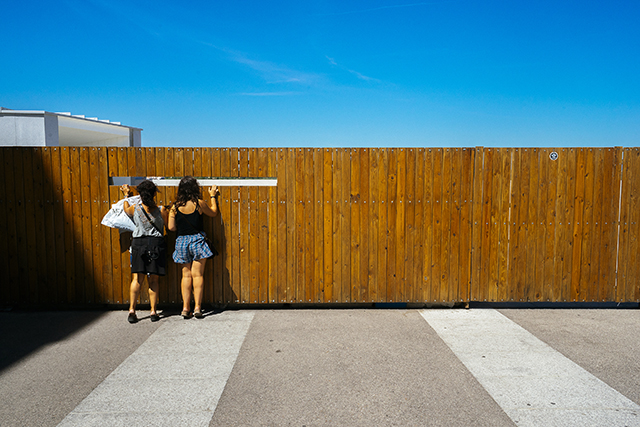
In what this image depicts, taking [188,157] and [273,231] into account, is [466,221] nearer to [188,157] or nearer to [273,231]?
[273,231]

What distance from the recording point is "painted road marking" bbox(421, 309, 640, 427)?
2678mm

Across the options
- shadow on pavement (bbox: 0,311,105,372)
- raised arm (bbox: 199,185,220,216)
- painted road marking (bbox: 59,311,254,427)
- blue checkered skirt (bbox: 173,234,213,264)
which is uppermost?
raised arm (bbox: 199,185,220,216)

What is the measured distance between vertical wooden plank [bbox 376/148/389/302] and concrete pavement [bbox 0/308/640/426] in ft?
1.25

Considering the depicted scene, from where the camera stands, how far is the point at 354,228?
513cm

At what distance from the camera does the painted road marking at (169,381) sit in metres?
2.67

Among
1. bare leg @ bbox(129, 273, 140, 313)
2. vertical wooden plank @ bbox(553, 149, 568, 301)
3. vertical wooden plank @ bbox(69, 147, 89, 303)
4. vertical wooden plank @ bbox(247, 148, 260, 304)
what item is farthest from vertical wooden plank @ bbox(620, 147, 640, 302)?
vertical wooden plank @ bbox(69, 147, 89, 303)

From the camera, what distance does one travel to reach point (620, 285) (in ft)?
17.1

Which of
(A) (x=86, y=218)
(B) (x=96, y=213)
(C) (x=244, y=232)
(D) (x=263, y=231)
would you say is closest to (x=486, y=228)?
(D) (x=263, y=231)

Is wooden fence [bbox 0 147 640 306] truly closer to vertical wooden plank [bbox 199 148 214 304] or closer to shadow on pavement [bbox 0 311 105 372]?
vertical wooden plank [bbox 199 148 214 304]

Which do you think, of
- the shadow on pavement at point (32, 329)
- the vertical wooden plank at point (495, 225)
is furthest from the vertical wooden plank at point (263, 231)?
the vertical wooden plank at point (495, 225)

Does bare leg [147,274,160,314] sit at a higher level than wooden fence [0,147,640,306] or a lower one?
lower

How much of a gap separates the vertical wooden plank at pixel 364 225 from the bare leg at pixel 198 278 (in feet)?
6.81

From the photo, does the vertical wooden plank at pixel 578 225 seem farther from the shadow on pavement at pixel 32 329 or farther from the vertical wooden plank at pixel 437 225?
the shadow on pavement at pixel 32 329

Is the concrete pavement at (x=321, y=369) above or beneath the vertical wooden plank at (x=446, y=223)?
beneath
